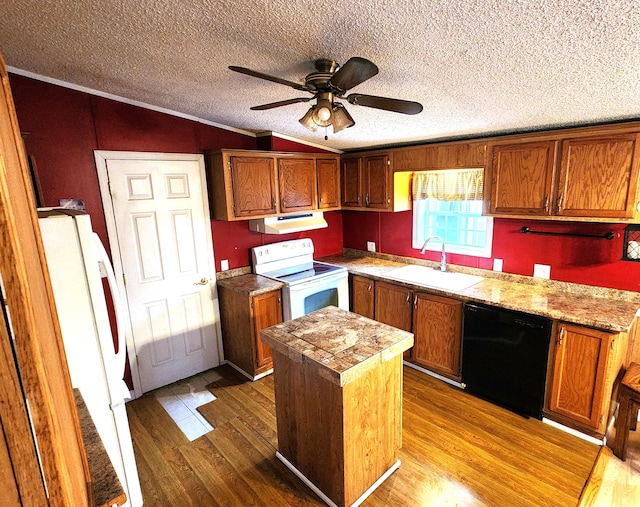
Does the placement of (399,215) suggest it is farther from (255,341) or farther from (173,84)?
(173,84)

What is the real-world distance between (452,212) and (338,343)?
2252 millimetres

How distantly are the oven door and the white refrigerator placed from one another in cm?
176

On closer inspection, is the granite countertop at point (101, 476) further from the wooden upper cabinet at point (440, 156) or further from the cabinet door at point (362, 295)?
the wooden upper cabinet at point (440, 156)

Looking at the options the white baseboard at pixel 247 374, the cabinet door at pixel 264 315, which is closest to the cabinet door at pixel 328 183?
the cabinet door at pixel 264 315

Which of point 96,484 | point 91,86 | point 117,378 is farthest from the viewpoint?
point 91,86

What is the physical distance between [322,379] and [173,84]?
208cm

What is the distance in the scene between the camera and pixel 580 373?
94.0 inches

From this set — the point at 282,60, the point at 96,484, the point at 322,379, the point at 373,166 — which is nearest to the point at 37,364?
the point at 96,484

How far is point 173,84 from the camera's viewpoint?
7.55 feet

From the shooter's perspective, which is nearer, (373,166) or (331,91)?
(331,91)

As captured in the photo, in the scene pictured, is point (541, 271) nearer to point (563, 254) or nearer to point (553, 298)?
point (563, 254)

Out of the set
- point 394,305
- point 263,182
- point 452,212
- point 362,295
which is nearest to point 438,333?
point 394,305

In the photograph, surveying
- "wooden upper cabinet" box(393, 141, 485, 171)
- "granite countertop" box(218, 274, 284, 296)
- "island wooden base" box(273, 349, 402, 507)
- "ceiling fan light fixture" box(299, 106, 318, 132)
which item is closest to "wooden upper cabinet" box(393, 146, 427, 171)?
"wooden upper cabinet" box(393, 141, 485, 171)

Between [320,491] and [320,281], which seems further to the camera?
[320,281]
